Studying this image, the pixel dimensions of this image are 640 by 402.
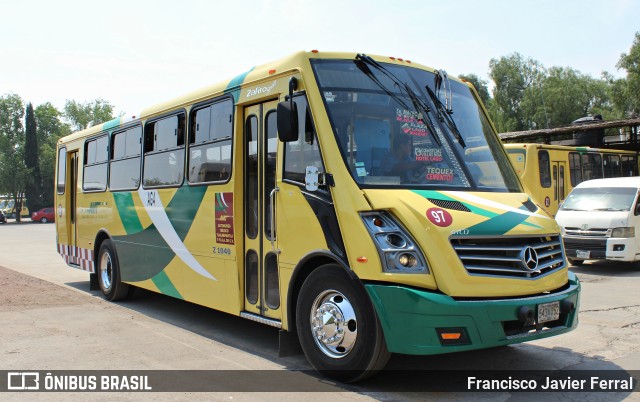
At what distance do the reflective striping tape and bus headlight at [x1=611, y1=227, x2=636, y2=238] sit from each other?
419 inches

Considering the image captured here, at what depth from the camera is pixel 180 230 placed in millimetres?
7973

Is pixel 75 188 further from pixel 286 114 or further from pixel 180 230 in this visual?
pixel 286 114

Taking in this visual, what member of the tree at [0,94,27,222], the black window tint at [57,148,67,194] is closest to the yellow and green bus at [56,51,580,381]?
the black window tint at [57,148,67,194]

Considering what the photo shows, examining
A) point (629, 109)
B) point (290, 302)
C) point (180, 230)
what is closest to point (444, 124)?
point (290, 302)

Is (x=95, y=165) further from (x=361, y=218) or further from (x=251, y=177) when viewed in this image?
(x=361, y=218)

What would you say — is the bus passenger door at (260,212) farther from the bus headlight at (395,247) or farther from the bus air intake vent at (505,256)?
the bus air intake vent at (505,256)

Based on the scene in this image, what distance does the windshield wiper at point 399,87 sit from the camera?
5801 mm

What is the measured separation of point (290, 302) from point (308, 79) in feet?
6.88

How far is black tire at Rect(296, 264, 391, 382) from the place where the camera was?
493 centimetres

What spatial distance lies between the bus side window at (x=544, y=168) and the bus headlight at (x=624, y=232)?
7.31m

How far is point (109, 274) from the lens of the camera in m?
10.4

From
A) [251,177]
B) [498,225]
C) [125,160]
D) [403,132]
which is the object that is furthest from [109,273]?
[498,225]

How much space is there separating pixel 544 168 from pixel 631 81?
3297cm

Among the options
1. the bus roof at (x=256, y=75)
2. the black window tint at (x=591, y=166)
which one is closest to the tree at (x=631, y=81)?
the black window tint at (x=591, y=166)
